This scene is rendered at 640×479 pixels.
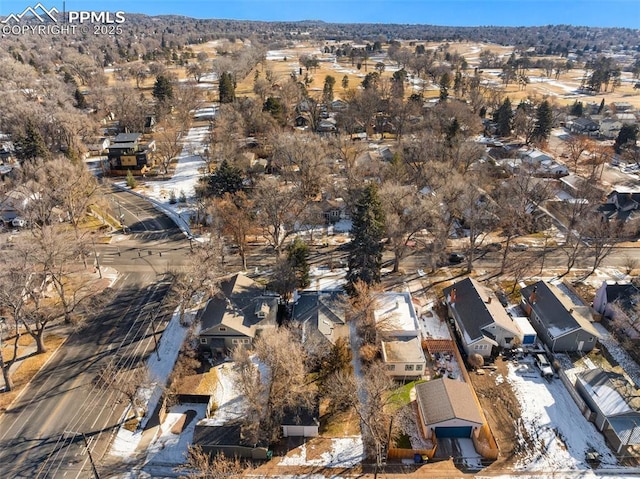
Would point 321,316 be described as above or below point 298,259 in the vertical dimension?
below

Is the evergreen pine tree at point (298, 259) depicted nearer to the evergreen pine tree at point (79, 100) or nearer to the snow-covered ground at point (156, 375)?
the snow-covered ground at point (156, 375)

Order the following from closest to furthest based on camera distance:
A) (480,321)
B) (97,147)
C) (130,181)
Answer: (480,321) → (130,181) → (97,147)

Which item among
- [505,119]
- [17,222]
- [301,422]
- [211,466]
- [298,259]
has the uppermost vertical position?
[505,119]

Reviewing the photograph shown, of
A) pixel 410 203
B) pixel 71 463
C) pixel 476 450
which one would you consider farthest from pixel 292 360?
pixel 410 203

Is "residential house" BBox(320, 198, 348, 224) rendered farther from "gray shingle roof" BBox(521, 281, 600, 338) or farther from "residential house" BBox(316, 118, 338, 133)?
"residential house" BBox(316, 118, 338, 133)

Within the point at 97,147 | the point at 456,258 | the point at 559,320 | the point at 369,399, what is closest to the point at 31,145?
the point at 97,147

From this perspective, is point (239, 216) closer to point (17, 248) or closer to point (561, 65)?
point (17, 248)

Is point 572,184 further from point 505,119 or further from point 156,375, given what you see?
point 156,375
